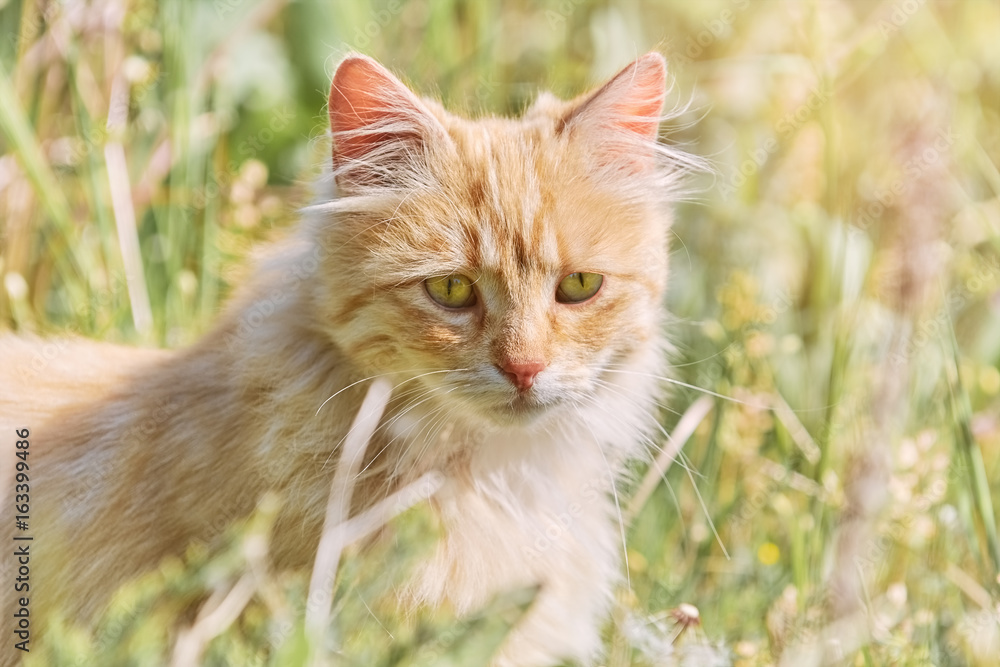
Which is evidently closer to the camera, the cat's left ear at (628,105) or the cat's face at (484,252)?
the cat's face at (484,252)

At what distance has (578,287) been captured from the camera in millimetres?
1772

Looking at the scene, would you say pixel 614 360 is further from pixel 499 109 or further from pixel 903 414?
pixel 499 109

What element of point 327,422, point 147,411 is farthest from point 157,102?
point 327,422

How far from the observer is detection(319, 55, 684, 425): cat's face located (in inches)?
65.9

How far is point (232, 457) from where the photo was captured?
172 centimetres

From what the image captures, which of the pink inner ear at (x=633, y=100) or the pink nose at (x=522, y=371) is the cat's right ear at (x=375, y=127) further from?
the pink nose at (x=522, y=371)

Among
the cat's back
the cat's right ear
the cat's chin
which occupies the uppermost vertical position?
the cat's right ear

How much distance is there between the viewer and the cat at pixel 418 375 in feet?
5.54

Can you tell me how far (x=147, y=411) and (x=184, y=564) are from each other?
317 mm

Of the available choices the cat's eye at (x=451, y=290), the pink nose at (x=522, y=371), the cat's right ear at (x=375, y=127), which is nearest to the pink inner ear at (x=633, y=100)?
the cat's right ear at (x=375, y=127)

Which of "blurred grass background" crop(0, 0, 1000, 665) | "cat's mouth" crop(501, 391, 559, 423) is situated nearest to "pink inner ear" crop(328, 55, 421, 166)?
"blurred grass background" crop(0, 0, 1000, 665)

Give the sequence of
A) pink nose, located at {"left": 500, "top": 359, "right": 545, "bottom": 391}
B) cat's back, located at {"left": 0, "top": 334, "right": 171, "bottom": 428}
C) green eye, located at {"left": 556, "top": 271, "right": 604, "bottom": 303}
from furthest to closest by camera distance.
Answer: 1. cat's back, located at {"left": 0, "top": 334, "right": 171, "bottom": 428}
2. green eye, located at {"left": 556, "top": 271, "right": 604, "bottom": 303}
3. pink nose, located at {"left": 500, "top": 359, "right": 545, "bottom": 391}

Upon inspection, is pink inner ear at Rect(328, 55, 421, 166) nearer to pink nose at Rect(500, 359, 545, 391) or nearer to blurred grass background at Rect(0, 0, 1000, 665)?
blurred grass background at Rect(0, 0, 1000, 665)

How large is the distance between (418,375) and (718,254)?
172 cm
